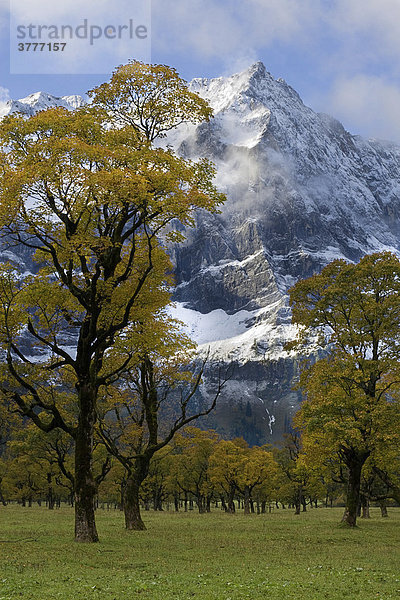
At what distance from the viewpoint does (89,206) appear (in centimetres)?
2567

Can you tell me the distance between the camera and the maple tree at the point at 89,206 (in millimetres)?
23719

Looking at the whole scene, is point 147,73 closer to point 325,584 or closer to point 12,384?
point 12,384

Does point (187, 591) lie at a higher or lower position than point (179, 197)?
lower

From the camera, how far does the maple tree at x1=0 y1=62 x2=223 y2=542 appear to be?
23.7 metres

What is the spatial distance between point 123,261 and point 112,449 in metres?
12.6

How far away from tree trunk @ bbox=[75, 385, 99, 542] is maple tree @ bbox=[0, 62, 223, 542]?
0.16 feet

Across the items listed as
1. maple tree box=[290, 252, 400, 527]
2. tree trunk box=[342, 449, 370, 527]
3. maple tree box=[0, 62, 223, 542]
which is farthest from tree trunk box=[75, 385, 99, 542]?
tree trunk box=[342, 449, 370, 527]

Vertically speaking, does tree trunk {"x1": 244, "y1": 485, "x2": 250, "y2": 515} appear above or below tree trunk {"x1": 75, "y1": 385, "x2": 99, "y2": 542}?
below

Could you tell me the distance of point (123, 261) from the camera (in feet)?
105

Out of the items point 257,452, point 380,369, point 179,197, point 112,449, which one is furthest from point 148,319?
point 257,452

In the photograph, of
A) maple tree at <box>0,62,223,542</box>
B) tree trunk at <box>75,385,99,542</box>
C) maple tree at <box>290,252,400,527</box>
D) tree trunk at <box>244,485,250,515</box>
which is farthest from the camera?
tree trunk at <box>244,485,250,515</box>

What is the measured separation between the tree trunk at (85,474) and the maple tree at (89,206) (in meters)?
0.05

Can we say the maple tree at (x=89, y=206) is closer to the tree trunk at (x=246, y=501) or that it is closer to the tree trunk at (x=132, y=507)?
the tree trunk at (x=132, y=507)

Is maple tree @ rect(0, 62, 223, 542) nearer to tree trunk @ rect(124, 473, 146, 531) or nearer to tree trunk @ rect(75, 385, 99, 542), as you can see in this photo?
tree trunk @ rect(75, 385, 99, 542)
